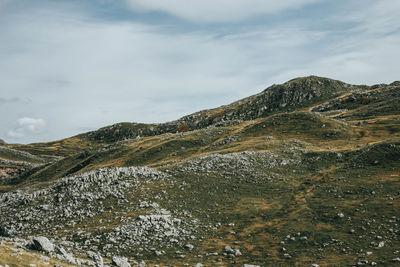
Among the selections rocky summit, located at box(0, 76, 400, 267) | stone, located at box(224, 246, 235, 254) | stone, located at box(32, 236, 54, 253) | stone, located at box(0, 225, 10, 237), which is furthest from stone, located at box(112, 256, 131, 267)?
stone, located at box(0, 225, 10, 237)

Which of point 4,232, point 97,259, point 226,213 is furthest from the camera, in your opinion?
point 226,213

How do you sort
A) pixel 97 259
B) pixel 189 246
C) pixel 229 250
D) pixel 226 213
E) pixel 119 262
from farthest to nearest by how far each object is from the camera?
pixel 226 213
pixel 189 246
pixel 229 250
pixel 119 262
pixel 97 259

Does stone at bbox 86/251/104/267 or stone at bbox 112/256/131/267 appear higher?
stone at bbox 86/251/104/267

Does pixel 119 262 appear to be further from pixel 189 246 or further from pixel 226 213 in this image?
pixel 226 213

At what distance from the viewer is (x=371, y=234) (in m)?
32.6

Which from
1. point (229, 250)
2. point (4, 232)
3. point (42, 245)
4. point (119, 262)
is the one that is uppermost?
point (42, 245)

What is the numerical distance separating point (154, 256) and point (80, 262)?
8960mm

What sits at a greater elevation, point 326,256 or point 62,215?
point 62,215

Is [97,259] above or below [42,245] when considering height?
below

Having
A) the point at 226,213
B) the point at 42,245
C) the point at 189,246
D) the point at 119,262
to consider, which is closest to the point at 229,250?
the point at 189,246

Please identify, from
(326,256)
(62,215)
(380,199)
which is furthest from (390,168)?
(62,215)

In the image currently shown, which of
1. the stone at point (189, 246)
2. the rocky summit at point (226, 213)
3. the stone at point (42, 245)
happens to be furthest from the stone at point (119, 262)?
the stone at point (189, 246)

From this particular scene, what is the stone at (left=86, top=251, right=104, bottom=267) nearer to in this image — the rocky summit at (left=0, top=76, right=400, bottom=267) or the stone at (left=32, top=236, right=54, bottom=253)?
the rocky summit at (left=0, top=76, right=400, bottom=267)

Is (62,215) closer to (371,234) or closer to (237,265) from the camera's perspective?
(237,265)
